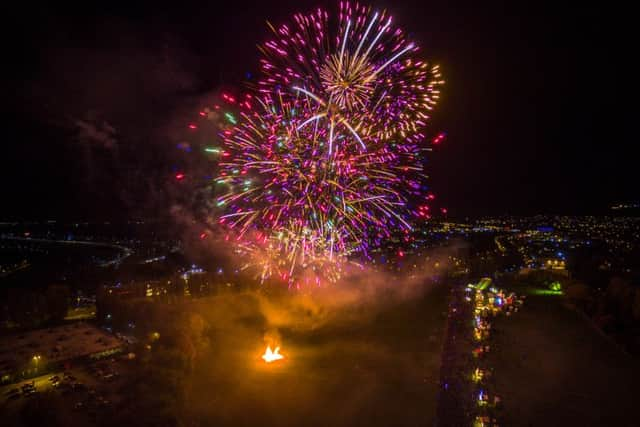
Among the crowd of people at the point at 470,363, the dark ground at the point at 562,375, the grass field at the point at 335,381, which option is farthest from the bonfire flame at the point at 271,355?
the dark ground at the point at 562,375

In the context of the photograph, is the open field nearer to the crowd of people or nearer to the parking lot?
the parking lot

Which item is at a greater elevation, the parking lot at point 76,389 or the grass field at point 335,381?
the grass field at point 335,381

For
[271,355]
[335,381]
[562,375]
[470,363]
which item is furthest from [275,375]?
[562,375]

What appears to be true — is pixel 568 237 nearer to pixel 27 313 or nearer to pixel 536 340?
pixel 536 340

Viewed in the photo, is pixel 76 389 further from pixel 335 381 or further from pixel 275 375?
pixel 335 381

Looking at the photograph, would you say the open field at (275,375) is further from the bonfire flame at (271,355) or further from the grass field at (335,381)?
the bonfire flame at (271,355)

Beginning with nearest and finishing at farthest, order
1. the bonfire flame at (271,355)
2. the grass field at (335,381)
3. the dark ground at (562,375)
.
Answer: the dark ground at (562,375) < the grass field at (335,381) < the bonfire flame at (271,355)

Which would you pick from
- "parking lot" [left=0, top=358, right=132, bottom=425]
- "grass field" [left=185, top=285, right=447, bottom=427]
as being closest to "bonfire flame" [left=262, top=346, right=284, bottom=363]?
"grass field" [left=185, top=285, right=447, bottom=427]

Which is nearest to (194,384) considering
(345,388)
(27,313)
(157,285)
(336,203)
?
(345,388)
